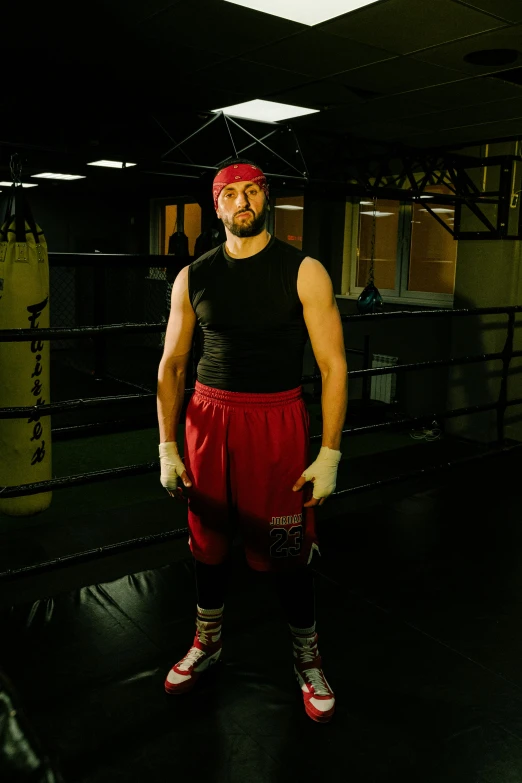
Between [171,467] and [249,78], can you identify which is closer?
[171,467]

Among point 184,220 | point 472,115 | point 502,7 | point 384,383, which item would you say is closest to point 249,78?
point 502,7

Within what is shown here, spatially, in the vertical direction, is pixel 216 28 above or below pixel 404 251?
above

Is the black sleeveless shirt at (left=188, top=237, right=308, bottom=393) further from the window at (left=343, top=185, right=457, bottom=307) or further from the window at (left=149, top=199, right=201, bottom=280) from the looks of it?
the window at (left=149, top=199, right=201, bottom=280)

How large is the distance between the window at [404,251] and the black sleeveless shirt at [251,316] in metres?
5.62

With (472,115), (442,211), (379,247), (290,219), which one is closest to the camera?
(472,115)

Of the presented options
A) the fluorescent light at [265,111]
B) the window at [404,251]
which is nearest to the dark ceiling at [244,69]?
the fluorescent light at [265,111]

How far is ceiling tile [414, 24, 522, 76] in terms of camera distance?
339 centimetres

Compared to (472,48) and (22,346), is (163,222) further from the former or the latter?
(22,346)

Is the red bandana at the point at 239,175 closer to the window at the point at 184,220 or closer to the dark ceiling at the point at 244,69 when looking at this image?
the dark ceiling at the point at 244,69

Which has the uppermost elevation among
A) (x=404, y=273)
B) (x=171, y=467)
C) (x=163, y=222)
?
(x=163, y=222)

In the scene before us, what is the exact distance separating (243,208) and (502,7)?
7.43 ft

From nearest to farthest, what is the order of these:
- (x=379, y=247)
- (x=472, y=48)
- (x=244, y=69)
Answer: (x=472, y=48) → (x=244, y=69) → (x=379, y=247)

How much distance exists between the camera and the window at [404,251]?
7242 millimetres

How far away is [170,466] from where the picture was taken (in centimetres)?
174
